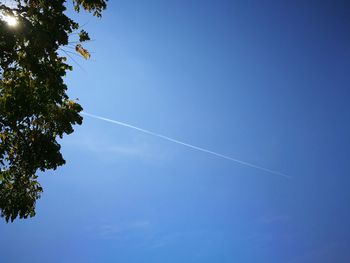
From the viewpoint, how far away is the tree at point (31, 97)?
6801 mm

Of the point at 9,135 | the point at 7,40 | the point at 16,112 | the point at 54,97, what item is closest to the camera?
the point at 7,40

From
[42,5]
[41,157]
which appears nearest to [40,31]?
[42,5]

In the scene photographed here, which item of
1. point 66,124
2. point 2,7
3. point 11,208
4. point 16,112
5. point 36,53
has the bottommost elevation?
point 11,208

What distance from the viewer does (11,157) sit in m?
8.16

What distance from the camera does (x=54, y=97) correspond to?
24.1 ft

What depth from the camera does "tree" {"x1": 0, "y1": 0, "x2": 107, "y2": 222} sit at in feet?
22.3

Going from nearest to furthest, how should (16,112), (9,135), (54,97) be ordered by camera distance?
(16,112), (54,97), (9,135)

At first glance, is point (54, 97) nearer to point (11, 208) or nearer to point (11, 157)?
point (11, 157)

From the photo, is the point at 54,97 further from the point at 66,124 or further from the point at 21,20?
the point at 21,20

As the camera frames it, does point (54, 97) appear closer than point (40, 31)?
No

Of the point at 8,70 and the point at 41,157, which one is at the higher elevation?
the point at 8,70

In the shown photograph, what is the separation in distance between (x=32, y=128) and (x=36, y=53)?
2.16m

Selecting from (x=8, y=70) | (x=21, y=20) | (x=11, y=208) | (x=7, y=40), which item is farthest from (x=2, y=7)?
(x=11, y=208)

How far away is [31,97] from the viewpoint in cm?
696
